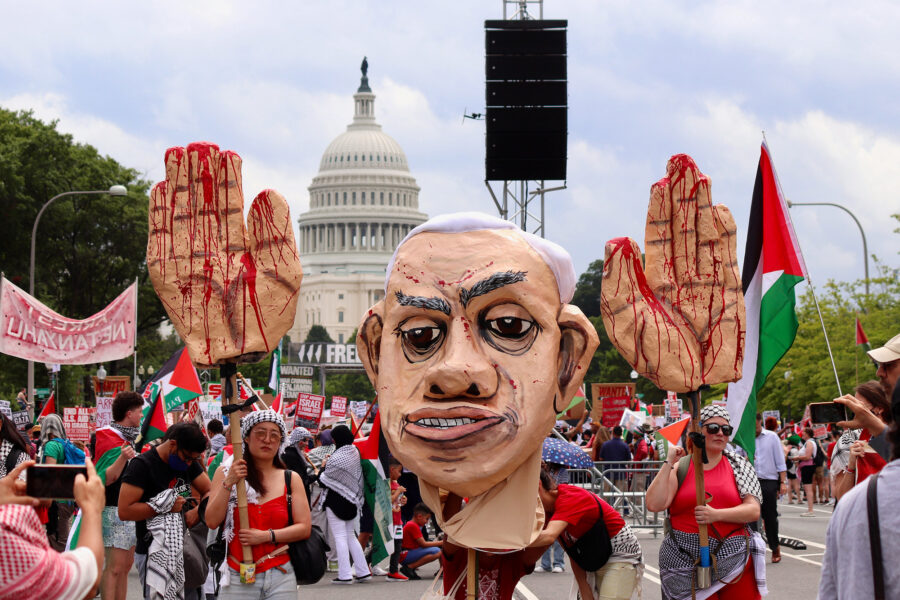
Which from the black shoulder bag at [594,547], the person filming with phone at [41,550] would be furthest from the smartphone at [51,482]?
the black shoulder bag at [594,547]

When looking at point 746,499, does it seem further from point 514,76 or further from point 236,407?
point 514,76

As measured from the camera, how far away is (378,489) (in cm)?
1391

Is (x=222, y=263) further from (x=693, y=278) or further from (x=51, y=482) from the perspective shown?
(x=51, y=482)

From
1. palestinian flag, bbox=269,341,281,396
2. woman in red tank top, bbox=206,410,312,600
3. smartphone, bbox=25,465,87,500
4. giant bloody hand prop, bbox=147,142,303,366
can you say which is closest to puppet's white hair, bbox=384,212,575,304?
giant bloody hand prop, bbox=147,142,303,366

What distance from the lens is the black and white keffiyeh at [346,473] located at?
1348 centimetres

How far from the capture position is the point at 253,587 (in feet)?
22.6

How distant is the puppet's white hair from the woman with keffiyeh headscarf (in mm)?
7583

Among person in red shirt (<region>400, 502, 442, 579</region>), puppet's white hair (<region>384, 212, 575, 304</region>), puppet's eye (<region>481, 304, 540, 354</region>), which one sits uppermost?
puppet's white hair (<region>384, 212, 575, 304</region>)

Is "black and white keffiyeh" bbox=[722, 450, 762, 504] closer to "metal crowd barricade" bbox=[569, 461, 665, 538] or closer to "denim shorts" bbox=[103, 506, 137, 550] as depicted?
"denim shorts" bbox=[103, 506, 137, 550]

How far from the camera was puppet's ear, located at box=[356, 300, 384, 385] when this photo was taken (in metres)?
6.16

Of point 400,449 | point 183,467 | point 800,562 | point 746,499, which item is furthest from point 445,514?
point 800,562

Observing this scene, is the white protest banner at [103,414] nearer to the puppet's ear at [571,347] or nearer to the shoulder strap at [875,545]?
the puppet's ear at [571,347]

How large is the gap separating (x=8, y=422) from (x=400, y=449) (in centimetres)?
464

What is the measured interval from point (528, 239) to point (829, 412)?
243 centimetres
